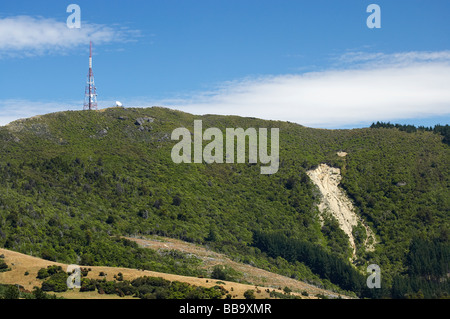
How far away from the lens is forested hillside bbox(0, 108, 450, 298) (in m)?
68.6

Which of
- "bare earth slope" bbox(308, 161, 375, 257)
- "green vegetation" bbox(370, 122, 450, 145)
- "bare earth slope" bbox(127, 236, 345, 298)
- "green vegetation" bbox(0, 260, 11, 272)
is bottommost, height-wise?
"bare earth slope" bbox(127, 236, 345, 298)

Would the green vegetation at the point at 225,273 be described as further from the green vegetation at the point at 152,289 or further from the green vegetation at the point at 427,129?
the green vegetation at the point at 427,129

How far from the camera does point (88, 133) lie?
11506 cm

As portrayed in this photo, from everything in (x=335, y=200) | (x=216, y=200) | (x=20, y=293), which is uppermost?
(x=216, y=200)

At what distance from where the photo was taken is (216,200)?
98.6 metres

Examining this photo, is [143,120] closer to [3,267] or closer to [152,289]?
[3,267]

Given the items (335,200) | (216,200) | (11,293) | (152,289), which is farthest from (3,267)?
(335,200)

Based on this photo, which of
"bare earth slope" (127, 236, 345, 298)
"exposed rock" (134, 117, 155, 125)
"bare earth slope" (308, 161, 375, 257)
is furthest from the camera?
"exposed rock" (134, 117, 155, 125)

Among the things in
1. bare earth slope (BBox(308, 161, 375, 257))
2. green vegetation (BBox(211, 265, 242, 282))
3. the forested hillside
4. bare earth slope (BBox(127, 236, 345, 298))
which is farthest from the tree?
bare earth slope (BBox(308, 161, 375, 257))

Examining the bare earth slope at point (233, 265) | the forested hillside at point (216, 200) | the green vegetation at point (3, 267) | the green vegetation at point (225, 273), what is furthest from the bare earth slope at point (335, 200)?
the green vegetation at point (3, 267)

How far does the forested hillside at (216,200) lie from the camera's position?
6862 cm

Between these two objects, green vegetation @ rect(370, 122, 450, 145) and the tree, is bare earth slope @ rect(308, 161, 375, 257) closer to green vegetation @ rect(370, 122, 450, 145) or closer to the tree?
green vegetation @ rect(370, 122, 450, 145)
